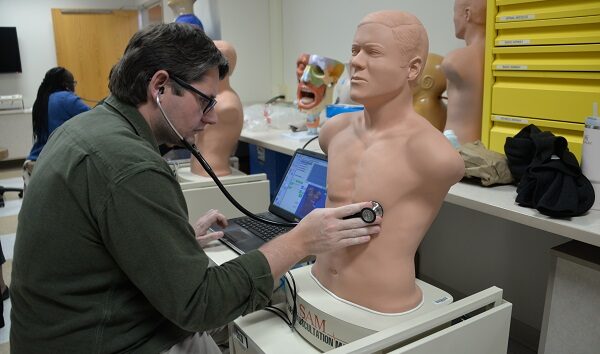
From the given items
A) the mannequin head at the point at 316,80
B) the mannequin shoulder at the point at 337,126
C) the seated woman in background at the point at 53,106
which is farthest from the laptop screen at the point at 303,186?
the seated woman in background at the point at 53,106

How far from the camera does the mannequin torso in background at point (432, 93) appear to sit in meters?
1.87

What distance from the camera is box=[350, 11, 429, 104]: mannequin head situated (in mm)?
1016

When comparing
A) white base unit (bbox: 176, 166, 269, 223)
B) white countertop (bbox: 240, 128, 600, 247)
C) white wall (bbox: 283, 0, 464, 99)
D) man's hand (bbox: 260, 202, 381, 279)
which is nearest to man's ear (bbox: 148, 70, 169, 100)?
man's hand (bbox: 260, 202, 381, 279)

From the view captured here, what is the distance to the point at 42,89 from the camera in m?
3.23

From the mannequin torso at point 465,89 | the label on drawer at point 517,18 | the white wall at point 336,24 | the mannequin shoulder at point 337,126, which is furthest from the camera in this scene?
the white wall at point 336,24

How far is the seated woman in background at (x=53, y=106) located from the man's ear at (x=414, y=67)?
8.70 feet

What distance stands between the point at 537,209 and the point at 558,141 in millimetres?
199

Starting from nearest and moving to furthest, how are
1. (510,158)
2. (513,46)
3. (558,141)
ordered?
(558,141)
(510,158)
(513,46)

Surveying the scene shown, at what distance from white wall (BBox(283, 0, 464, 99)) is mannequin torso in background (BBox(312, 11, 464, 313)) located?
52.5 inches

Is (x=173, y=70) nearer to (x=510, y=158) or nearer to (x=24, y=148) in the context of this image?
(x=510, y=158)

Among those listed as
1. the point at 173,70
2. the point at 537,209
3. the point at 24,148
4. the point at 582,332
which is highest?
the point at 173,70

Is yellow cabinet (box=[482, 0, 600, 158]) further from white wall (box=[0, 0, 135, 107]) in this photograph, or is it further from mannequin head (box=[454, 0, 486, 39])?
white wall (box=[0, 0, 135, 107])

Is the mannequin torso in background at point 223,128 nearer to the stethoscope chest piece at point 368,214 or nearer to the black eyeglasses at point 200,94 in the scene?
the black eyeglasses at point 200,94

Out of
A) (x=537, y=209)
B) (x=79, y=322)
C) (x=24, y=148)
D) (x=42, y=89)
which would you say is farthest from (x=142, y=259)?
(x=24, y=148)
